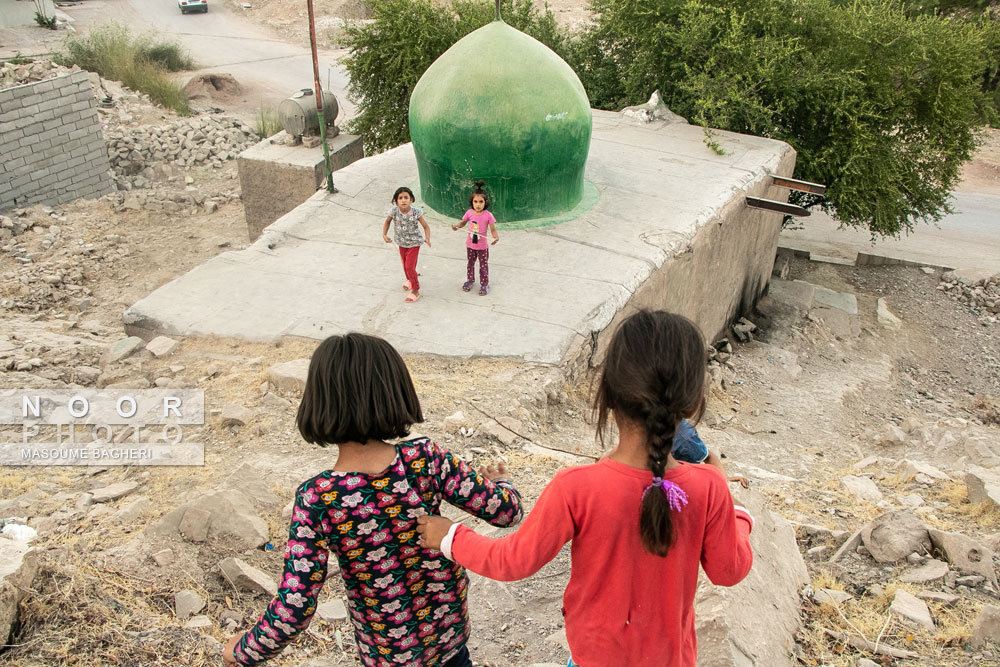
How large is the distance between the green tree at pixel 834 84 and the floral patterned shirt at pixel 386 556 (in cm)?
821

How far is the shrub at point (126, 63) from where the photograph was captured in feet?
48.3

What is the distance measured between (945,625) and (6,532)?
12.8 feet

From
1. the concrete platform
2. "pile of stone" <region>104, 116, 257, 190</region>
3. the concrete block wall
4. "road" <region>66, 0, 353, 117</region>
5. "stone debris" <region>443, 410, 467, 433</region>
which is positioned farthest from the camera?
"road" <region>66, 0, 353, 117</region>

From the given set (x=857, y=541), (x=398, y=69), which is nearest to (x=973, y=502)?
(x=857, y=541)

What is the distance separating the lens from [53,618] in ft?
9.04

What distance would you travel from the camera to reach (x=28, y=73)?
11.5m

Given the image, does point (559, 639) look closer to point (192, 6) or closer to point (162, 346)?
point (162, 346)

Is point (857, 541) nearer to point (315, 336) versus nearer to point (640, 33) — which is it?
point (315, 336)

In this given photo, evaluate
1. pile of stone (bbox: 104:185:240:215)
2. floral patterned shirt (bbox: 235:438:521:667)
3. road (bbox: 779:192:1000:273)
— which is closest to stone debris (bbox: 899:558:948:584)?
floral patterned shirt (bbox: 235:438:521:667)

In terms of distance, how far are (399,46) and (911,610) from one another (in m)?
9.82

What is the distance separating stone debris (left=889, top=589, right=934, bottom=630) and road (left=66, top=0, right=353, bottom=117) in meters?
13.9

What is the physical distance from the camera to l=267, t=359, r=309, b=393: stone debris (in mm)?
4875

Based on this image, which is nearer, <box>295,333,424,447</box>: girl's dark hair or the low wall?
<box>295,333,424,447</box>: girl's dark hair

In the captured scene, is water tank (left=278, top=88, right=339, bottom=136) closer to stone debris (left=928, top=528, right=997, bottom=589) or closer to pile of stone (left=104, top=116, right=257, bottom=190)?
pile of stone (left=104, top=116, right=257, bottom=190)
